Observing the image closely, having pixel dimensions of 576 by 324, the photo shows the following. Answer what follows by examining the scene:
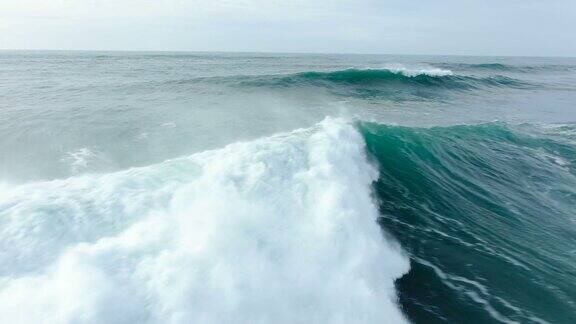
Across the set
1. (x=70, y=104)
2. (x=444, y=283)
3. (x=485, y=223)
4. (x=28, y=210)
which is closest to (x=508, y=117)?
(x=485, y=223)

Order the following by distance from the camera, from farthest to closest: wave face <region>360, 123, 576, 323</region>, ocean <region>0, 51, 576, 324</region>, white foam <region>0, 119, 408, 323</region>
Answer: wave face <region>360, 123, 576, 323</region> → ocean <region>0, 51, 576, 324</region> → white foam <region>0, 119, 408, 323</region>

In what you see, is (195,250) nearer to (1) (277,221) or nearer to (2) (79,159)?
(1) (277,221)

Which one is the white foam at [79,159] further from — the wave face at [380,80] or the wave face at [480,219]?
the wave face at [380,80]

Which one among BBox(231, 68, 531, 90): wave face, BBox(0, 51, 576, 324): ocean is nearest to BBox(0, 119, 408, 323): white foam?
BBox(0, 51, 576, 324): ocean

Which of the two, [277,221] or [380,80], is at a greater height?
[380,80]

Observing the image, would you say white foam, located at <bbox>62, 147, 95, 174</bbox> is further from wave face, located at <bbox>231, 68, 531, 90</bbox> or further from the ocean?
wave face, located at <bbox>231, 68, 531, 90</bbox>

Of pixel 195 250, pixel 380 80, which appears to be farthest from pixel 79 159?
pixel 380 80
